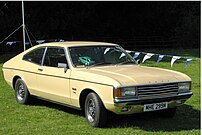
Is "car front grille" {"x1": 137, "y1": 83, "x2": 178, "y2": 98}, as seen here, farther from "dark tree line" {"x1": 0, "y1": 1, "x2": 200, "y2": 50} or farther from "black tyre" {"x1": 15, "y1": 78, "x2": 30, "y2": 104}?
"dark tree line" {"x1": 0, "y1": 1, "x2": 200, "y2": 50}

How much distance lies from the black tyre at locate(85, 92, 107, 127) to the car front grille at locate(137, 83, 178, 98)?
687 millimetres

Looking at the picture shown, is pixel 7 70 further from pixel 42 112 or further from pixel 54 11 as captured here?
pixel 54 11

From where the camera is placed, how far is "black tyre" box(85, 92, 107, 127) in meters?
6.60

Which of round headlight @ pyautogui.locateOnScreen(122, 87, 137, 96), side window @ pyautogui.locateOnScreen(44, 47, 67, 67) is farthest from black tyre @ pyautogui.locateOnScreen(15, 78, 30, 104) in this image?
round headlight @ pyautogui.locateOnScreen(122, 87, 137, 96)

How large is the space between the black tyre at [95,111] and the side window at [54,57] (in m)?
1.11

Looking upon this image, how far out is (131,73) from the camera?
6816 mm

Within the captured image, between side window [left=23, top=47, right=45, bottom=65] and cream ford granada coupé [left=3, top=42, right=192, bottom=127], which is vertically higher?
side window [left=23, top=47, right=45, bottom=65]

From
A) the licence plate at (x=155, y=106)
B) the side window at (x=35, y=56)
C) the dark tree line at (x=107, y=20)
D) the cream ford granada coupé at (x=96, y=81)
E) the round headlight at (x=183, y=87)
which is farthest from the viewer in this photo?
the dark tree line at (x=107, y=20)

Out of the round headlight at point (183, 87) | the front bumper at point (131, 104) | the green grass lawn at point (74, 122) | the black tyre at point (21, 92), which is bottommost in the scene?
the green grass lawn at point (74, 122)

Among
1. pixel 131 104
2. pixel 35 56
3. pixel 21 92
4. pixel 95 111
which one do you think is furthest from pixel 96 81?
pixel 21 92

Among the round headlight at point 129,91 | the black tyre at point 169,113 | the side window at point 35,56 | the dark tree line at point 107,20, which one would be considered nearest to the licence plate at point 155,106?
the round headlight at point 129,91

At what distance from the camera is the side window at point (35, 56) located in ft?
27.1

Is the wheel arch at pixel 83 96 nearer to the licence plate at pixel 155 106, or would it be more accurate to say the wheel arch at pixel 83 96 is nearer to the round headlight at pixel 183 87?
the licence plate at pixel 155 106

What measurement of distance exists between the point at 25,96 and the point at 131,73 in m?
2.85
